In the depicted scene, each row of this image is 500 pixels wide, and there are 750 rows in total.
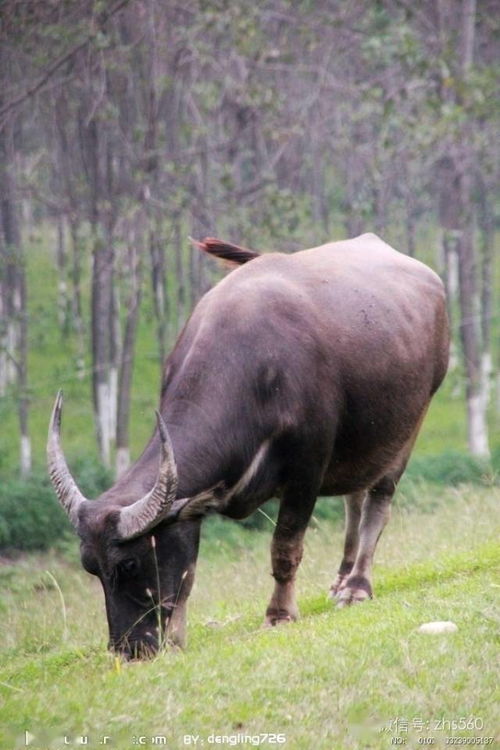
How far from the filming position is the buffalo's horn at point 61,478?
698 centimetres

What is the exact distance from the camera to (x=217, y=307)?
784 cm

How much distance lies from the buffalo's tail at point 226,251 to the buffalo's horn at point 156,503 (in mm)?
2737

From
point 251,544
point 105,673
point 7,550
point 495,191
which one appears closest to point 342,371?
point 105,673

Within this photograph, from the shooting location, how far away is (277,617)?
784 centimetres

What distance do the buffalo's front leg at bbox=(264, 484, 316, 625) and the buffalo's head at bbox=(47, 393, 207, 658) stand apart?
2.78 feet

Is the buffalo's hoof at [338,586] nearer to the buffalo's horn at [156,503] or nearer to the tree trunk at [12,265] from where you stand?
the buffalo's horn at [156,503]

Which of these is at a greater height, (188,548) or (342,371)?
(342,371)

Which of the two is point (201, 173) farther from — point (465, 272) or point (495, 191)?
point (495, 191)

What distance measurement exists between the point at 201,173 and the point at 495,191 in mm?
10051

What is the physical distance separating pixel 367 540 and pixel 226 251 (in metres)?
2.21

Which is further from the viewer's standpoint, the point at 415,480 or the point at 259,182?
the point at 259,182

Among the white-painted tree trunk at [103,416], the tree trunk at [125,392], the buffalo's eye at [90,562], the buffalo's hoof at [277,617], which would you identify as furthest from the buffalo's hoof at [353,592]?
the white-painted tree trunk at [103,416]

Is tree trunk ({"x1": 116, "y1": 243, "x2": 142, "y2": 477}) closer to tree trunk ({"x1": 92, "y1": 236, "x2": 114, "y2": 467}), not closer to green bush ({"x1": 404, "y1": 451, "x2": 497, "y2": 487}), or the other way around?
tree trunk ({"x1": 92, "y1": 236, "x2": 114, "y2": 467})

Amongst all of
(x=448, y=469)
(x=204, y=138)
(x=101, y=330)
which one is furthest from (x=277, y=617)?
(x=204, y=138)
